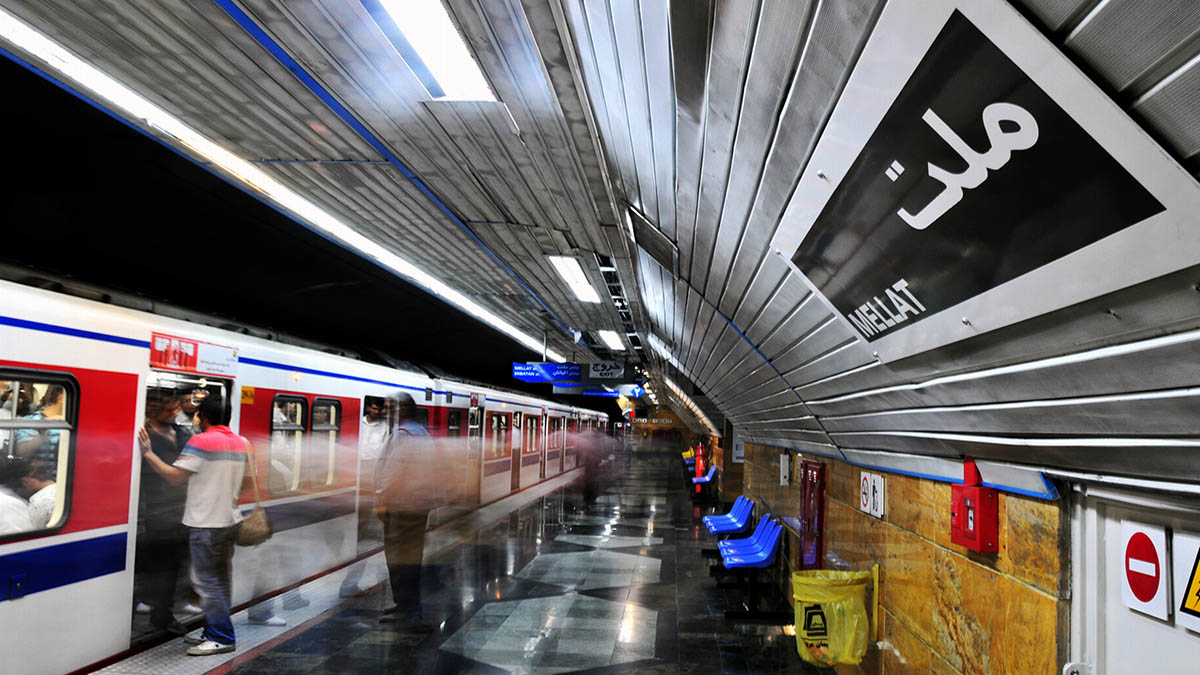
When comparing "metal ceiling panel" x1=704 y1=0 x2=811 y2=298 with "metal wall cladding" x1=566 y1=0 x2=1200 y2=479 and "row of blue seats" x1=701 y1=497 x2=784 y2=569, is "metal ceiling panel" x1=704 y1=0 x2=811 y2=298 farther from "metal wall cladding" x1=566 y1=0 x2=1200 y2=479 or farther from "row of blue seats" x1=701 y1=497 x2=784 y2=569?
"row of blue seats" x1=701 y1=497 x2=784 y2=569

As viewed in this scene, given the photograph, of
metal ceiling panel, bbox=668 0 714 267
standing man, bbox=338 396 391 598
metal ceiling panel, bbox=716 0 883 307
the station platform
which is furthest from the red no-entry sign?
standing man, bbox=338 396 391 598

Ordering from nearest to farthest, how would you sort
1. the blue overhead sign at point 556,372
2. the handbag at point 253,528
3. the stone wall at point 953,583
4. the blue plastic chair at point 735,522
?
1. the stone wall at point 953,583
2. the handbag at point 253,528
3. the blue plastic chair at point 735,522
4. the blue overhead sign at point 556,372

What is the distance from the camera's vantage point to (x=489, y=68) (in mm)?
3645

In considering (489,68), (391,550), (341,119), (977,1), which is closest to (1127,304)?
(977,1)

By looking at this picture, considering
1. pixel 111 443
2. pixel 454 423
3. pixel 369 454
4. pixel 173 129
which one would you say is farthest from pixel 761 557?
pixel 173 129

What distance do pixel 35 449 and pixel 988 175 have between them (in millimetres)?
5210

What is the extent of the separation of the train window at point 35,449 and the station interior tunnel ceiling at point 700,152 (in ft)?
5.96

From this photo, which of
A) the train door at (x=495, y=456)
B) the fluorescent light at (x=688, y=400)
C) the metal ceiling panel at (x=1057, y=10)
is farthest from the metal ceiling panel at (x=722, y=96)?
the fluorescent light at (x=688, y=400)

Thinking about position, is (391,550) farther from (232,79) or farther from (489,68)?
(489,68)

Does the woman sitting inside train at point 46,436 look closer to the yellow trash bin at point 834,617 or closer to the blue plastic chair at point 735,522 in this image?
the yellow trash bin at point 834,617

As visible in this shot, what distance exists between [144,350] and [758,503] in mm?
9039

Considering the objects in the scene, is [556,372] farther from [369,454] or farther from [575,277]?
[575,277]

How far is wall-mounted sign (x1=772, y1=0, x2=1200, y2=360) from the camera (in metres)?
1.31

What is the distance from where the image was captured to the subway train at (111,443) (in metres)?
4.67
